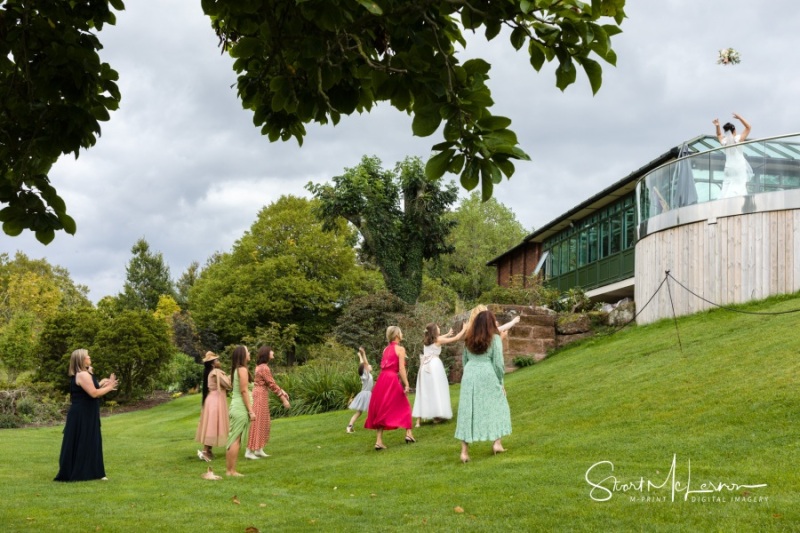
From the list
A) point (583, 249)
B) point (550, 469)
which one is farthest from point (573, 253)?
point (550, 469)

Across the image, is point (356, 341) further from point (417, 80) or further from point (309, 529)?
point (417, 80)

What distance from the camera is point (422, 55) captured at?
12.5ft

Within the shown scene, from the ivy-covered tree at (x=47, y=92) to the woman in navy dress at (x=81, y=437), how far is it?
6583 mm

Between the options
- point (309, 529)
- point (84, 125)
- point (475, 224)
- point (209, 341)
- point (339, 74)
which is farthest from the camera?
point (475, 224)

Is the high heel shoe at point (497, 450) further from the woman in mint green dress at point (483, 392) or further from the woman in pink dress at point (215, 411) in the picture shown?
the woman in pink dress at point (215, 411)

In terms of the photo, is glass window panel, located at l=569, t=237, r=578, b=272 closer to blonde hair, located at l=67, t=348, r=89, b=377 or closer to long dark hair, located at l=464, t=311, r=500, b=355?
long dark hair, located at l=464, t=311, r=500, b=355

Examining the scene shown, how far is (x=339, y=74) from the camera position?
413 centimetres

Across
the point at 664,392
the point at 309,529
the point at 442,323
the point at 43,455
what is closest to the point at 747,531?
the point at 309,529

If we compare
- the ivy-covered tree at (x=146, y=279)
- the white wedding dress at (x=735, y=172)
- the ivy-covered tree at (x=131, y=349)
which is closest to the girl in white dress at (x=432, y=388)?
the white wedding dress at (x=735, y=172)

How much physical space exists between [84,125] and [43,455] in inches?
489

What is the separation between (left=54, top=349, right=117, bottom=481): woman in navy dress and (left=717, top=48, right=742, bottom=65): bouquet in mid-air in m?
14.9

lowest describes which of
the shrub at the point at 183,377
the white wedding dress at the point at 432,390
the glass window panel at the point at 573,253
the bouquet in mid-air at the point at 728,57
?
the shrub at the point at 183,377

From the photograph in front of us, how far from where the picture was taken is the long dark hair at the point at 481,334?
34.4 ft
